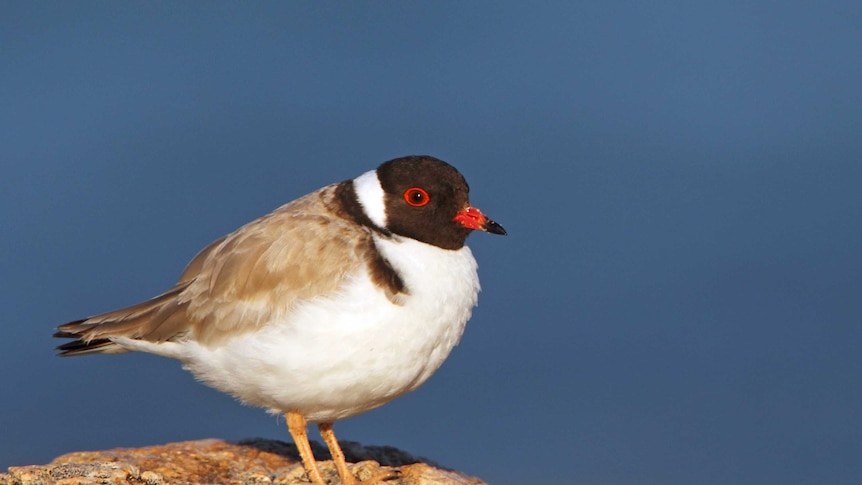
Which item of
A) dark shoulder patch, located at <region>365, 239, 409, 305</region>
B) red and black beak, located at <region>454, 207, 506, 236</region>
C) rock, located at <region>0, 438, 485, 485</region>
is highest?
red and black beak, located at <region>454, 207, 506, 236</region>

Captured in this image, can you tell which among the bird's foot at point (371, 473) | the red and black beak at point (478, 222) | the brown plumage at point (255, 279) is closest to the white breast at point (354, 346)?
the brown plumage at point (255, 279)

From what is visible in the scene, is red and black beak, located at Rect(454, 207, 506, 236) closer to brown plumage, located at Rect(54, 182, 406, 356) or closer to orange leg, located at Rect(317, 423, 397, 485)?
brown plumage, located at Rect(54, 182, 406, 356)

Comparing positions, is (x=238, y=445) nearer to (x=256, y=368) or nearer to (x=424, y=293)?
(x=256, y=368)

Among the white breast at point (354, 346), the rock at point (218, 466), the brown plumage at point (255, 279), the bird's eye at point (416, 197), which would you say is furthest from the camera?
the bird's eye at point (416, 197)

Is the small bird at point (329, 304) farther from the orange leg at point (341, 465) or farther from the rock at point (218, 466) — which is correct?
the rock at point (218, 466)

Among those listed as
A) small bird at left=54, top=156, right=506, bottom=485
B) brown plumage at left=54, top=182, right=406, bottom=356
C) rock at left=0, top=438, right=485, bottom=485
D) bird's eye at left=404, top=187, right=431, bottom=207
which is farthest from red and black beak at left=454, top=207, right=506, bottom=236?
rock at left=0, top=438, right=485, bottom=485

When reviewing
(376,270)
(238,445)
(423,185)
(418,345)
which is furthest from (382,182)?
(238,445)
